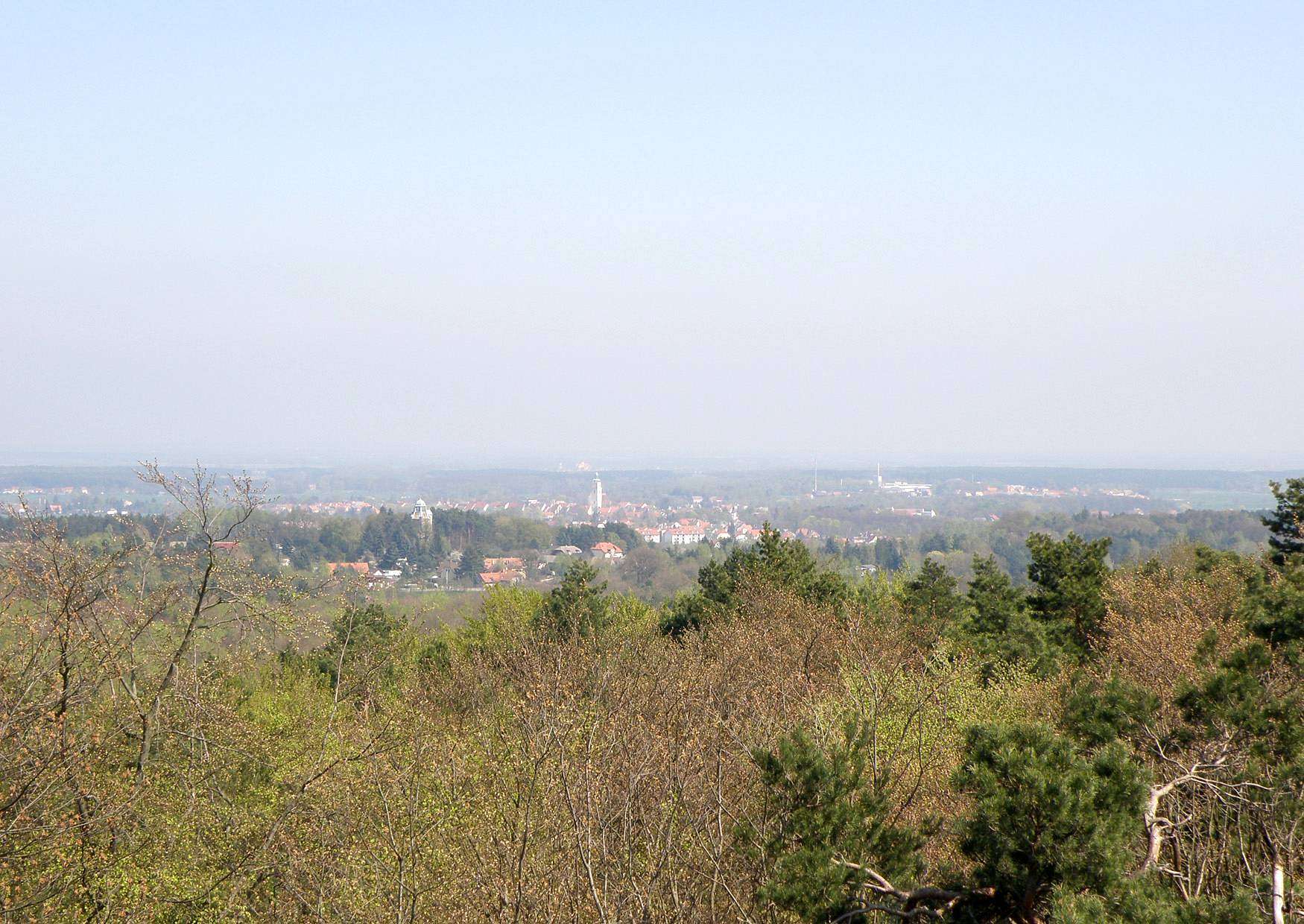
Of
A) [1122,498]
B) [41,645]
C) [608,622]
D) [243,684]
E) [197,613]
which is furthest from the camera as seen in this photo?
[1122,498]

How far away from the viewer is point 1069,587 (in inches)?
1065

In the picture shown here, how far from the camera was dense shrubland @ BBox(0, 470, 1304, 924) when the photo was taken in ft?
20.2

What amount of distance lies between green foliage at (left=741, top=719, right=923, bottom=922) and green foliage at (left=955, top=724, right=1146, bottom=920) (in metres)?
0.75

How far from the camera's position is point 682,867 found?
9.41 m

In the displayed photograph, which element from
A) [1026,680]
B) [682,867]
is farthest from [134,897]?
[1026,680]

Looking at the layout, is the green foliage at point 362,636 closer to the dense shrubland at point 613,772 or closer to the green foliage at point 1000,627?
the dense shrubland at point 613,772

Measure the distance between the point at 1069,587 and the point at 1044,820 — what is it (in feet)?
75.6

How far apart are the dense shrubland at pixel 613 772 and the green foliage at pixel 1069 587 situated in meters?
4.92

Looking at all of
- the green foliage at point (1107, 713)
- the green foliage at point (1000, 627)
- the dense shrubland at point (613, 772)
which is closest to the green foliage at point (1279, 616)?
the dense shrubland at point (613, 772)

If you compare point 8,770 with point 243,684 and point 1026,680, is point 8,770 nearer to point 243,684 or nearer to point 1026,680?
point 243,684

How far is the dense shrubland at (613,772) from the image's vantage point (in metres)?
6.14

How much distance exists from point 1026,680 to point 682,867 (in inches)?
512

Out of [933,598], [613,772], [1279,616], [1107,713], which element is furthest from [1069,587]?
[1107,713]

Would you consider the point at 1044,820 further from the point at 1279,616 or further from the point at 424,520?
the point at 424,520
